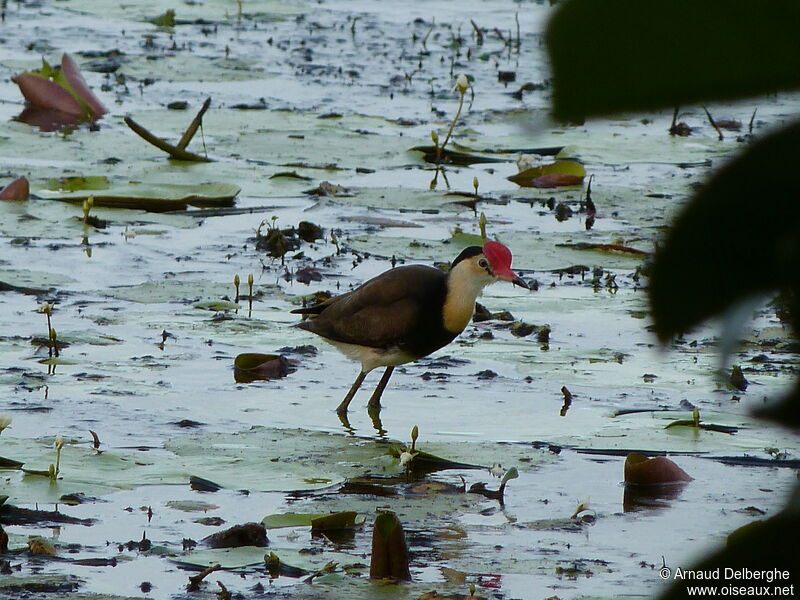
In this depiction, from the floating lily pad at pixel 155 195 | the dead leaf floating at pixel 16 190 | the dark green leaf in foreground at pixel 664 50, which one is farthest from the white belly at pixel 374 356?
the dark green leaf in foreground at pixel 664 50

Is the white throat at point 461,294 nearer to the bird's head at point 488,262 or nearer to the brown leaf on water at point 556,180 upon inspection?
the bird's head at point 488,262

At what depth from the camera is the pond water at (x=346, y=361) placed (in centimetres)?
324

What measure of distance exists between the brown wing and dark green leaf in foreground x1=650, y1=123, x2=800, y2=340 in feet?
13.6

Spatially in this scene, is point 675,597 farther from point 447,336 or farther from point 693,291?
point 447,336

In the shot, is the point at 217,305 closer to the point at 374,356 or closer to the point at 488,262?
the point at 374,356

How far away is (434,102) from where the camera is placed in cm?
986

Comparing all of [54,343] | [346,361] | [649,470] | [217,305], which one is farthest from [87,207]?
[649,470]

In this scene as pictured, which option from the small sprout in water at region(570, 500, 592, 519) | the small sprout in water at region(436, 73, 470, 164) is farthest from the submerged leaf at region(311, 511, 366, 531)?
the small sprout in water at region(436, 73, 470, 164)

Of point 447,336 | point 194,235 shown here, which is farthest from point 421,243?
point 447,336

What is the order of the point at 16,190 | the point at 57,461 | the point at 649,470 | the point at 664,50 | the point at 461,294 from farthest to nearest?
the point at 16,190, the point at 461,294, the point at 649,470, the point at 57,461, the point at 664,50

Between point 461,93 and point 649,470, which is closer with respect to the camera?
point 649,470

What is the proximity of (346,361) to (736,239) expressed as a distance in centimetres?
484

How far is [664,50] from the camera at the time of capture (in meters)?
0.52

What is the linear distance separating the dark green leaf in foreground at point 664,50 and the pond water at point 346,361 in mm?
12
